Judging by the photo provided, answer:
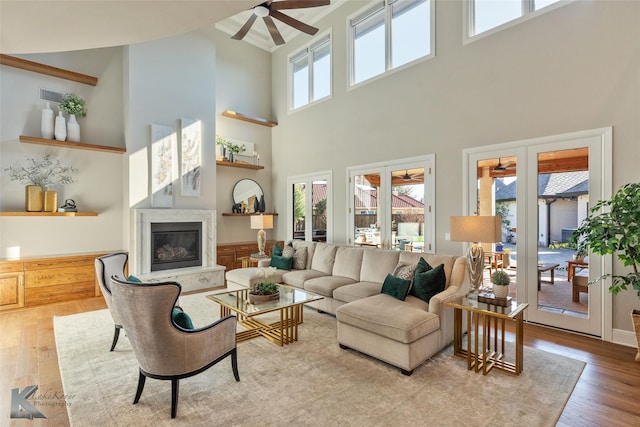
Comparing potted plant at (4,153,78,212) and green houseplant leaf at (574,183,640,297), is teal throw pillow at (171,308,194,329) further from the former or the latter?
potted plant at (4,153,78,212)

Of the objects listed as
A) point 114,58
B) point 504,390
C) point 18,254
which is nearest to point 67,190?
point 18,254

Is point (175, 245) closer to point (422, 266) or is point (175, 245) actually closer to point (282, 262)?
point (282, 262)

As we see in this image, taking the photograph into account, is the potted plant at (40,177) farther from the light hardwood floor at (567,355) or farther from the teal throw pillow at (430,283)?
the teal throw pillow at (430,283)

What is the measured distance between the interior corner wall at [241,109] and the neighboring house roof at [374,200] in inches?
109

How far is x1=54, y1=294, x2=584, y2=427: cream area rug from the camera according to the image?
86.0 inches

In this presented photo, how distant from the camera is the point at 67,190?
5.37m

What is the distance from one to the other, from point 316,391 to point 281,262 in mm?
2972

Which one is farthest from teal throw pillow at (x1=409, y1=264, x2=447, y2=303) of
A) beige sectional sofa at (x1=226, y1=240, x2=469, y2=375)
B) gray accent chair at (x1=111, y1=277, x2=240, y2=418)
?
gray accent chair at (x1=111, y1=277, x2=240, y2=418)

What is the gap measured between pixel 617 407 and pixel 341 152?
521cm

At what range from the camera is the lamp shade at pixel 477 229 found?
9.93 feet

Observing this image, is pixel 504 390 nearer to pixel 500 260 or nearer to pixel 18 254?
pixel 500 260

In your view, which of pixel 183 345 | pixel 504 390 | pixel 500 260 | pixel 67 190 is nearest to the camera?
pixel 183 345

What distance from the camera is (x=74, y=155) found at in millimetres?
5438

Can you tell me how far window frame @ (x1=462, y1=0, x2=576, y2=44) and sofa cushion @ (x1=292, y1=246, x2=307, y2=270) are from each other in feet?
13.4
